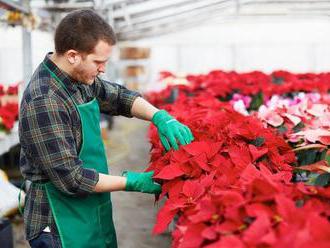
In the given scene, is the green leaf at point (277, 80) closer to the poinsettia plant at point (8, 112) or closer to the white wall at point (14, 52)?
the poinsettia plant at point (8, 112)

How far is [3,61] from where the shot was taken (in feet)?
27.1

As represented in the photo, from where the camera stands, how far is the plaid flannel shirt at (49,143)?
153 centimetres

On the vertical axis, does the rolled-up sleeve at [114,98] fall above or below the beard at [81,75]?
below

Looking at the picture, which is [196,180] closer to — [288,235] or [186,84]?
[288,235]

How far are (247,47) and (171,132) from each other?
12.8 metres

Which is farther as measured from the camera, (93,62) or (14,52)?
(14,52)

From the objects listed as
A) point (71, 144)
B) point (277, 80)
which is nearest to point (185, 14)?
point (277, 80)

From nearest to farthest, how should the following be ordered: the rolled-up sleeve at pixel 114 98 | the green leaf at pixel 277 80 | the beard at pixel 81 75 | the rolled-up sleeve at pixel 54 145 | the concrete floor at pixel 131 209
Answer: the rolled-up sleeve at pixel 54 145, the beard at pixel 81 75, the rolled-up sleeve at pixel 114 98, the concrete floor at pixel 131 209, the green leaf at pixel 277 80

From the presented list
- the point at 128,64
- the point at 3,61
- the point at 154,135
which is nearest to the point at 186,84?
the point at 154,135

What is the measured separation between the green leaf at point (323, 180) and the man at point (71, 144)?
0.53 metres

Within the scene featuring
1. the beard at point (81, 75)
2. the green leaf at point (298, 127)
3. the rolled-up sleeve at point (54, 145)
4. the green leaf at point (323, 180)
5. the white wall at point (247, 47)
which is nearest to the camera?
the green leaf at point (323, 180)

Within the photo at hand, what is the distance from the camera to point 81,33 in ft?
5.12

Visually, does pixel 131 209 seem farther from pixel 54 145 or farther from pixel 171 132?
pixel 54 145

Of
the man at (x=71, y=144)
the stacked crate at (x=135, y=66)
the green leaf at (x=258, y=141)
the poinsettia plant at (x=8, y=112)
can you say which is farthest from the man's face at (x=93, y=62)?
the stacked crate at (x=135, y=66)
